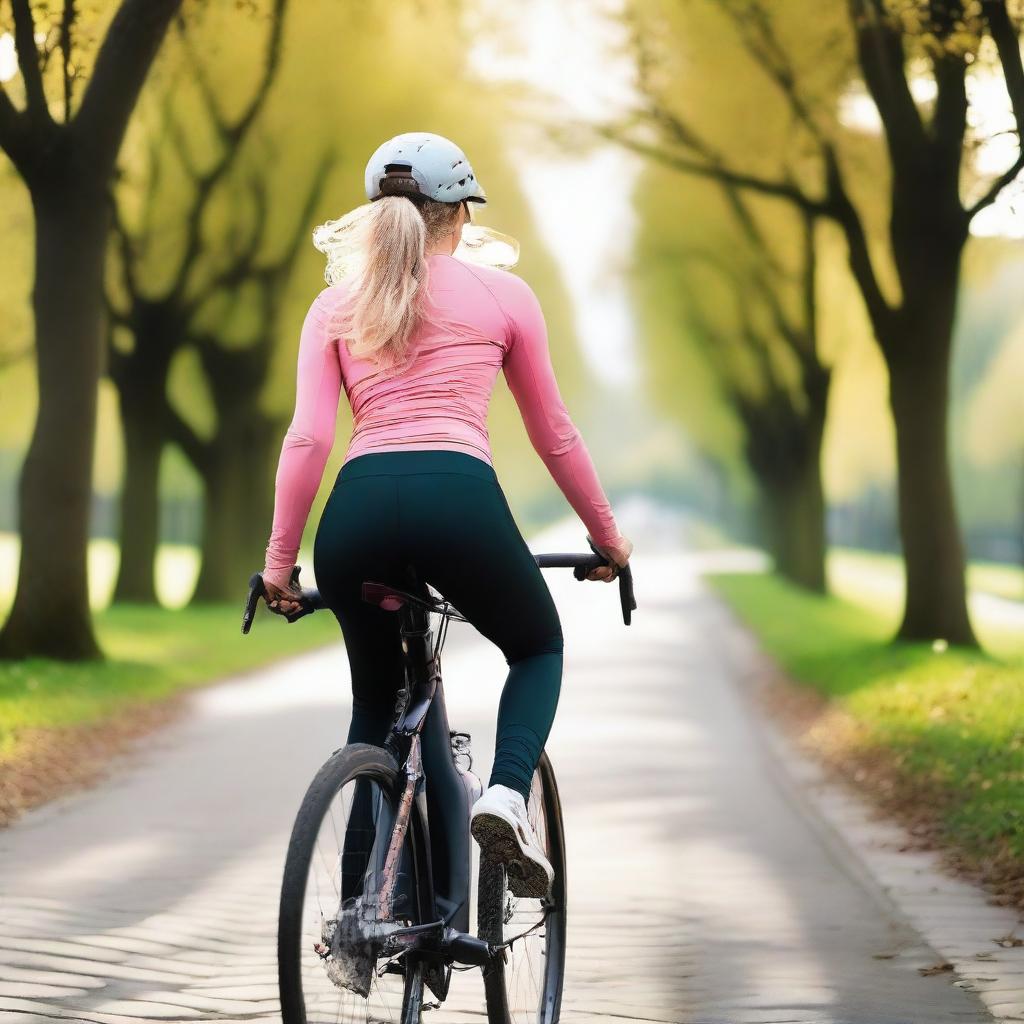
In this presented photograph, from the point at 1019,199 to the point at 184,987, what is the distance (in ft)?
30.6

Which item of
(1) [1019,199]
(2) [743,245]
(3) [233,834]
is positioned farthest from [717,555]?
(3) [233,834]

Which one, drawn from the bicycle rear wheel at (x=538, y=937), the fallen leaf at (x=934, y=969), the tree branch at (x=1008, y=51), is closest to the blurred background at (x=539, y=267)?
the tree branch at (x=1008, y=51)

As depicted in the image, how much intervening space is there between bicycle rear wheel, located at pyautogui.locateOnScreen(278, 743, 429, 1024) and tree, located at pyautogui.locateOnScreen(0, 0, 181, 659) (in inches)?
400

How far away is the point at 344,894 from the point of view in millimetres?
3373

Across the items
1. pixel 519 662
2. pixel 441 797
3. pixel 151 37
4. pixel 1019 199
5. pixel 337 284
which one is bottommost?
pixel 441 797

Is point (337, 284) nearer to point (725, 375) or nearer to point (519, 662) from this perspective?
point (519, 662)

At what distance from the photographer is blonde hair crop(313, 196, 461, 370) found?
349 cm

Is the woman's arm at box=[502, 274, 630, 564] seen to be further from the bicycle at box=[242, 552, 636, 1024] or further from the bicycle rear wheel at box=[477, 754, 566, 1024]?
the bicycle rear wheel at box=[477, 754, 566, 1024]

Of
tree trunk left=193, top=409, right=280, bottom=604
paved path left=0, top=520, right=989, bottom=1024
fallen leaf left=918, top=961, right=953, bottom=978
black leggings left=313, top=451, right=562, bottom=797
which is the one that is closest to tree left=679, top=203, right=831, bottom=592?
tree trunk left=193, top=409, right=280, bottom=604

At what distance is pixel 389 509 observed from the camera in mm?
3418

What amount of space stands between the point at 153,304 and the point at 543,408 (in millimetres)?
19625

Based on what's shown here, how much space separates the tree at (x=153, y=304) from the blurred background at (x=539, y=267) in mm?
42

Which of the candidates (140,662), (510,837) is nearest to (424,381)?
(510,837)

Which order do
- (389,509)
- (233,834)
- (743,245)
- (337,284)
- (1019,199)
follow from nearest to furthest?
(389,509), (337,284), (233,834), (1019,199), (743,245)
